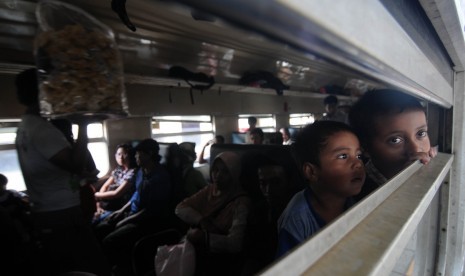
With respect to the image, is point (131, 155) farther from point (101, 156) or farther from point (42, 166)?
point (42, 166)

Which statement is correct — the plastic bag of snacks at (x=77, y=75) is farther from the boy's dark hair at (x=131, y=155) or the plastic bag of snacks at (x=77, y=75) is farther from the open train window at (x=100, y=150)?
the open train window at (x=100, y=150)

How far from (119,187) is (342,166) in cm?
325

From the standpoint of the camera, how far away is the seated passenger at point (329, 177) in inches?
29.8

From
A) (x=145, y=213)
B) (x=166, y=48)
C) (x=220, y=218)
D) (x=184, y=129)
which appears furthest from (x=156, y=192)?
(x=184, y=129)

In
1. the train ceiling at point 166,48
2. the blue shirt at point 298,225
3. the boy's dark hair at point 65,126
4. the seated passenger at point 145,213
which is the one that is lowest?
the seated passenger at point 145,213

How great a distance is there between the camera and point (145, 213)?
2742mm

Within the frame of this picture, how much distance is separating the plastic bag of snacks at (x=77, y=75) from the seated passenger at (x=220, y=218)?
104 cm

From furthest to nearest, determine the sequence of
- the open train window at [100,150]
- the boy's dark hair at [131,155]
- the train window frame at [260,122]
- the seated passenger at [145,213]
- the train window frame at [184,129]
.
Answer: the train window frame at [260,122]
the train window frame at [184,129]
the open train window at [100,150]
the boy's dark hair at [131,155]
the seated passenger at [145,213]

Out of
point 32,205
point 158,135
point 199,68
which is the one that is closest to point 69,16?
point 32,205

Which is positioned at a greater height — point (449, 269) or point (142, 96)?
point (142, 96)

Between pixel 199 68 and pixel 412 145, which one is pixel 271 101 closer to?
pixel 199 68

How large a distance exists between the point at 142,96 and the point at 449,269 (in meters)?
4.27

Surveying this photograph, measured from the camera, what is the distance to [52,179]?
4.31 ft

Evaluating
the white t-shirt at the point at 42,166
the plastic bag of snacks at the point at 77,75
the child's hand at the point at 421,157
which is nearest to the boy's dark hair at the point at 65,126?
the white t-shirt at the point at 42,166
